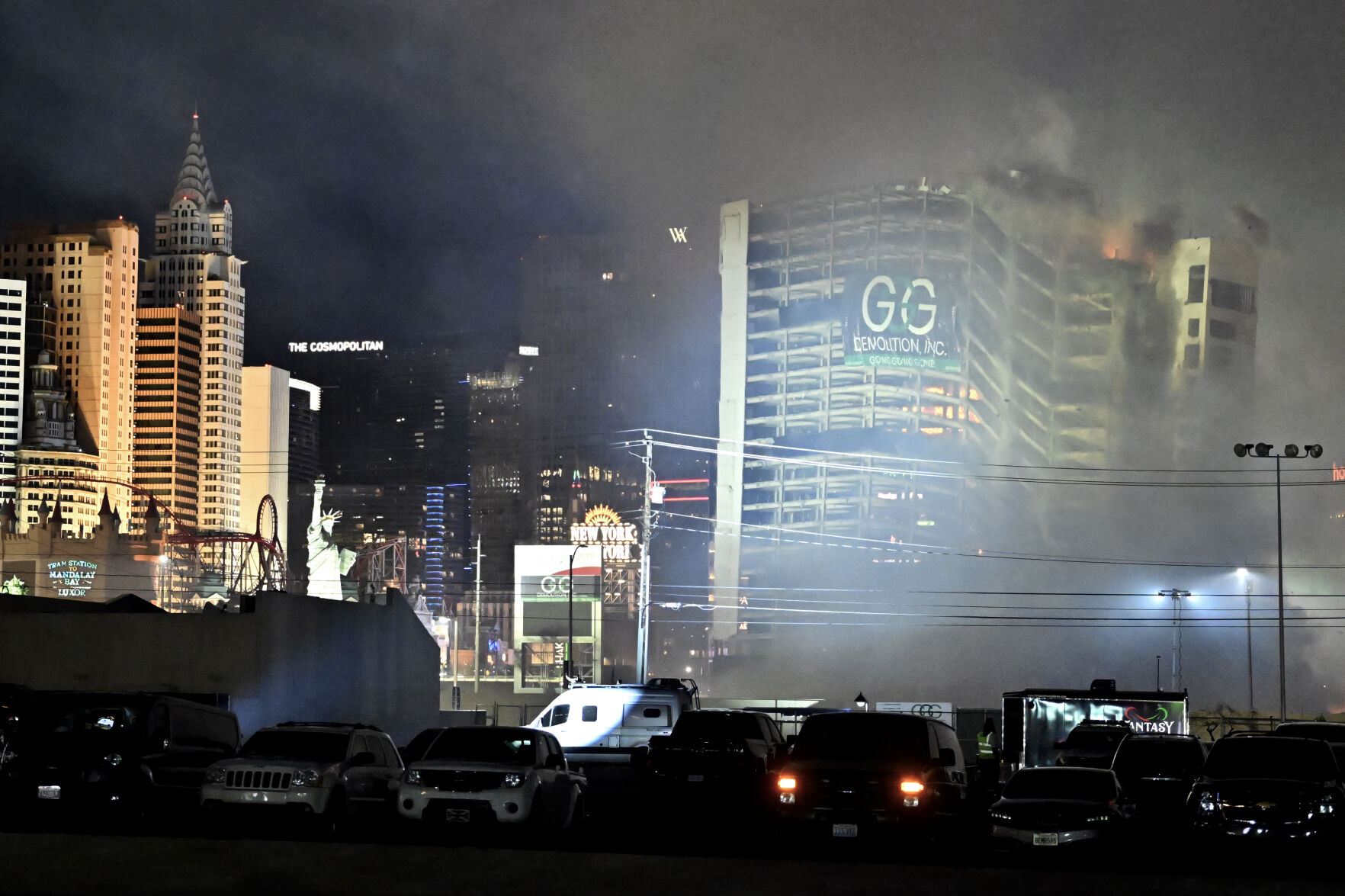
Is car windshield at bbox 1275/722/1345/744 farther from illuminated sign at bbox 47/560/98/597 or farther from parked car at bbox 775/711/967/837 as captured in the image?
illuminated sign at bbox 47/560/98/597

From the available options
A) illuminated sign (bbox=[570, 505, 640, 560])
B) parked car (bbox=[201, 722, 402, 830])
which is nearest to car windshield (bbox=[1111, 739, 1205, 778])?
parked car (bbox=[201, 722, 402, 830])

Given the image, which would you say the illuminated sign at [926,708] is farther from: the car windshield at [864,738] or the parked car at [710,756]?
the car windshield at [864,738]

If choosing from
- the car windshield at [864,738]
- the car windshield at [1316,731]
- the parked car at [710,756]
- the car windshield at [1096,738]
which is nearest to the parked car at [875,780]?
the car windshield at [864,738]

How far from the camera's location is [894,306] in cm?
13825

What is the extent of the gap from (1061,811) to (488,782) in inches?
279

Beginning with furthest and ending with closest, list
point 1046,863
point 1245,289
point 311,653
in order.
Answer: point 1245,289
point 311,653
point 1046,863

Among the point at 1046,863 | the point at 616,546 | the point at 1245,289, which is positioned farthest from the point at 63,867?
the point at 616,546

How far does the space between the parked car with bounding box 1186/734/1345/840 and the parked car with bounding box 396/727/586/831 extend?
816 centimetres

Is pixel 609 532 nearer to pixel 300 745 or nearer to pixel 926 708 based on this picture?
pixel 926 708

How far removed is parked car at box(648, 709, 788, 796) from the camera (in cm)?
2475

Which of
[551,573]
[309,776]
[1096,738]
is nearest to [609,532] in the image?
[551,573]

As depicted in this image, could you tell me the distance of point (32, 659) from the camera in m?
38.2

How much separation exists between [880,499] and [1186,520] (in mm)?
35948

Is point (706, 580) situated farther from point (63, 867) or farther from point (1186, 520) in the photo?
point (63, 867)
